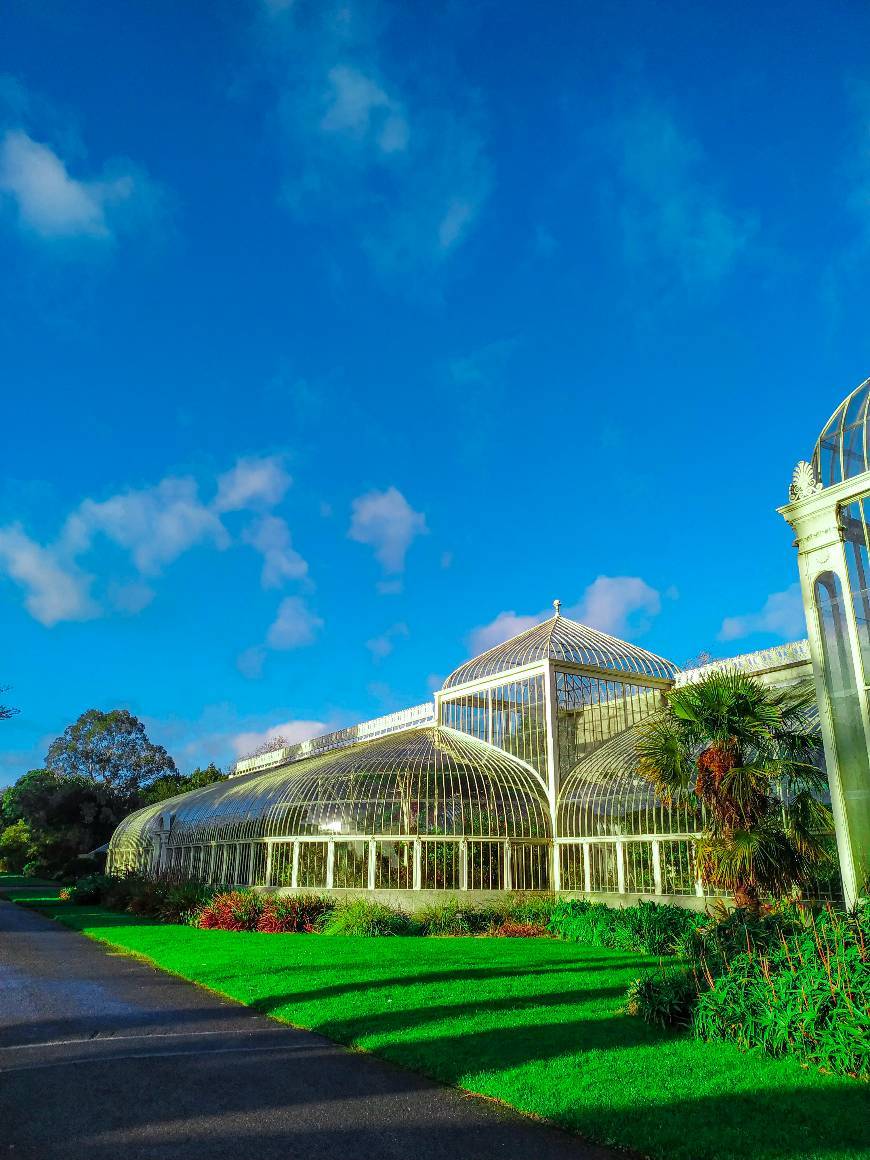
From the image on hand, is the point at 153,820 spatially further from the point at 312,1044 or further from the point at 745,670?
the point at 312,1044

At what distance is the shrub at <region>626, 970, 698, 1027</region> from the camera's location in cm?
957

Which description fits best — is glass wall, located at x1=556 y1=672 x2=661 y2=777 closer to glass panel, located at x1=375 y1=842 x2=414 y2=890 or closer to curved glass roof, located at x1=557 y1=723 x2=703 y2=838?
curved glass roof, located at x1=557 y1=723 x2=703 y2=838

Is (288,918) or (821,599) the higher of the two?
(821,599)

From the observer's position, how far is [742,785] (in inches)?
547

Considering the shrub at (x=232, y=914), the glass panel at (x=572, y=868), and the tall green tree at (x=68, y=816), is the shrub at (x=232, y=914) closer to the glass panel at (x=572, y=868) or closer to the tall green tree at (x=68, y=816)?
the glass panel at (x=572, y=868)

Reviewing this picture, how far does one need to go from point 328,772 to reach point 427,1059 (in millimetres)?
18561

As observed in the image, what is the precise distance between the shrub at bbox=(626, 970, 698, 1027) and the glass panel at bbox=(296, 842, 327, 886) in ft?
Result: 51.1

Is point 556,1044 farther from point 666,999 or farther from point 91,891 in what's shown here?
point 91,891

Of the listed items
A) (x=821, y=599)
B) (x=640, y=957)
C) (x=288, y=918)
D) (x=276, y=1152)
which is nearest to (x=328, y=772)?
(x=288, y=918)

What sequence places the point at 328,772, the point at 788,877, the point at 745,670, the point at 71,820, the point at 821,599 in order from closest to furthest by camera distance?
the point at 821,599, the point at 788,877, the point at 745,670, the point at 328,772, the point at 71,820

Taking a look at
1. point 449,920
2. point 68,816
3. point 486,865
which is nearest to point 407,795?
point 486,865

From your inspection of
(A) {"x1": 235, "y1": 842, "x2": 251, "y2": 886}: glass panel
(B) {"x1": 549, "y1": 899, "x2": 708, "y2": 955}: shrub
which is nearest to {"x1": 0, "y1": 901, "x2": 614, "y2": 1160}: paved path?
(B) {"x1": 549, "y1": 899, "x2": 708, "y2": 955}: shrub

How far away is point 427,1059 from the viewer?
27.0ft

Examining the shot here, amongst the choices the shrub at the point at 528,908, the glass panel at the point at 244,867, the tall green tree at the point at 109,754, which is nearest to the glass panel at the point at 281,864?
the glass panel at the point at 244,867
